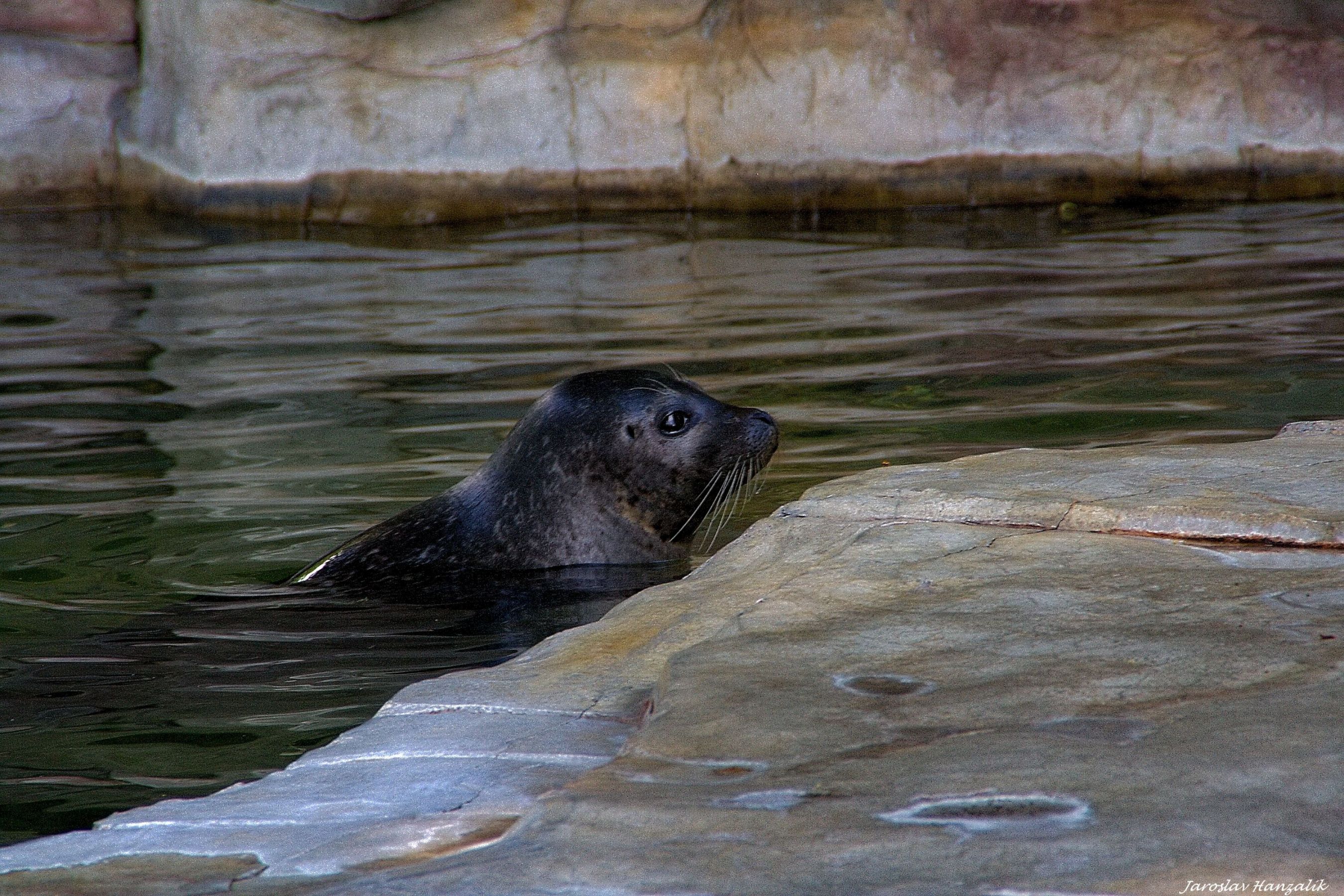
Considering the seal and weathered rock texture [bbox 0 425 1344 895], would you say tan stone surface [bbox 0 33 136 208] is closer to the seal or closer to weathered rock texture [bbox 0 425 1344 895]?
the seal

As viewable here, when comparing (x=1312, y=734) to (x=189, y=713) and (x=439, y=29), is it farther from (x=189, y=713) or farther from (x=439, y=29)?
(x=439, y=29)

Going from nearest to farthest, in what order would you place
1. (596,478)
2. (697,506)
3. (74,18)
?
(596,478) < (697,506) < (74,18)

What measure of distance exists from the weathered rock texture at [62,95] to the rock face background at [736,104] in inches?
29.3

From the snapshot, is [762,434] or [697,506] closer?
[762,434]

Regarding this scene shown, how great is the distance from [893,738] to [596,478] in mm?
3143

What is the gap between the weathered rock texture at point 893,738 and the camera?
1.85m

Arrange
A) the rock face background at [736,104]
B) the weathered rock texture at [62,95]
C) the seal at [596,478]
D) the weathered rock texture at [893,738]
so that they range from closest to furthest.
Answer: the weathered rock texture at [893,738]
the seal at [596,478]
the rock face background at [736,104]
the weathered rock texture at [62,95]

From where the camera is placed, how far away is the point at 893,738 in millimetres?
2230

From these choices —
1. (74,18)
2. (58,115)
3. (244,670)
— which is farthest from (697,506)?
(74,18)

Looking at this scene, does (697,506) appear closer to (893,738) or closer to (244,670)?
(244,670)

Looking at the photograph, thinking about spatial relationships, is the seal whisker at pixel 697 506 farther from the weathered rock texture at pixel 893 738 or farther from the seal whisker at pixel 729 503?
the weathered rock texture at pixel 893 738

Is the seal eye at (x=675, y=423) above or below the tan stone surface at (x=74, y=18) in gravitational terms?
below

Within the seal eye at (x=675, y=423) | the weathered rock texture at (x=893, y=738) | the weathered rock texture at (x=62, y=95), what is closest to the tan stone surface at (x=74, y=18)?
the weathered rock texture at (x=62, y=95)

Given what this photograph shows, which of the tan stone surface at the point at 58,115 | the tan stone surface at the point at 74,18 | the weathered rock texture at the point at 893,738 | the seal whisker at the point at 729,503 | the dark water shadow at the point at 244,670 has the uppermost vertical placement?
the tan stone surface at the point at 74,18
